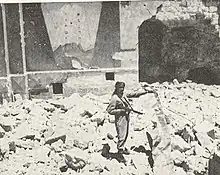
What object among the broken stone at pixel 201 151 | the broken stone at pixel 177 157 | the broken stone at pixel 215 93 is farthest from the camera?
the broken stone at pixel 215 93

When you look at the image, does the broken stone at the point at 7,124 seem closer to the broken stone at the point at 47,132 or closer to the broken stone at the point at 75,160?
the broken stone at the point at 47,132

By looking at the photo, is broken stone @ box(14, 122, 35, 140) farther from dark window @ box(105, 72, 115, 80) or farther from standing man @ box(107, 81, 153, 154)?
dark window @ box(105, 72, 115, 80)

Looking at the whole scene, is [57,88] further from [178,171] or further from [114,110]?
[178,171]

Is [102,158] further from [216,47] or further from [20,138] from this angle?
[216,47]

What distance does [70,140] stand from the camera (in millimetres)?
7953

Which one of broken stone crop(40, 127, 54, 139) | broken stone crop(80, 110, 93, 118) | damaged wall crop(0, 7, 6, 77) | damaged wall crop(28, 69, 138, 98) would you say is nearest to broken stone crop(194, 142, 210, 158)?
broken stone crop(80, 110, 93, 118)

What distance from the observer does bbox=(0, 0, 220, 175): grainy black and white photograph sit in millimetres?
7520

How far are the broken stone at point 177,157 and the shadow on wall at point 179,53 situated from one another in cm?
468

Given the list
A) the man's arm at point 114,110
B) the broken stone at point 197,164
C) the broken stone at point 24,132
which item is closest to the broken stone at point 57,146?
the broken stone at point 24,132

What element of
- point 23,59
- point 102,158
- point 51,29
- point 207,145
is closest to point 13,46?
point 23,59

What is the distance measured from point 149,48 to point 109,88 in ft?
7.28

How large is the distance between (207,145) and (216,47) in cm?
453

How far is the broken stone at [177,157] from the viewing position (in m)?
7.48

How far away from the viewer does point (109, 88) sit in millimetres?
10828
